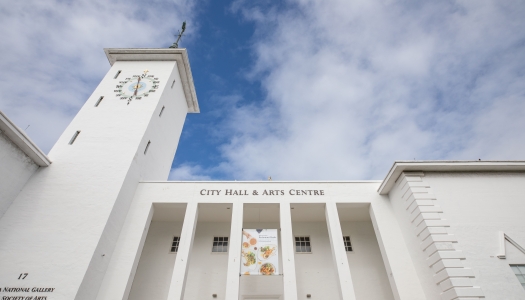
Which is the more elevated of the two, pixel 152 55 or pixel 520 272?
pixel 152 55

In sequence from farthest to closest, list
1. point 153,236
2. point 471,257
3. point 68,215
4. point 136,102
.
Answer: point 136,102, point 153,236, point 68,215, point 471,257

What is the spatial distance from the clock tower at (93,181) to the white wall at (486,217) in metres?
15.7

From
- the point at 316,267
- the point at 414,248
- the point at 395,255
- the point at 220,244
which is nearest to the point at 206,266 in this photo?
the point at 220,244

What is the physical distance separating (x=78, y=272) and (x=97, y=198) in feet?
11.7

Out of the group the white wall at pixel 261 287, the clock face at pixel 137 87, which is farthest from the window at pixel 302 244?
the clock face at pixel 137 87

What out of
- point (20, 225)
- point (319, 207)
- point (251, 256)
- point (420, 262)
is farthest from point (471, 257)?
point (20, 225)

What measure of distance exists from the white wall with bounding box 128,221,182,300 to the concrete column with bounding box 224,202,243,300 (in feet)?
15.7

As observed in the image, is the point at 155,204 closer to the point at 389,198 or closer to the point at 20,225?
the point at 20,225

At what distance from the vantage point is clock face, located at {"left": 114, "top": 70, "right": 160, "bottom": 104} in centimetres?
1876

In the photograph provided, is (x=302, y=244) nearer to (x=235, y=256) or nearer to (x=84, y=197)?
(x=235, y=256)

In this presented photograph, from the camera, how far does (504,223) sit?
1162cm

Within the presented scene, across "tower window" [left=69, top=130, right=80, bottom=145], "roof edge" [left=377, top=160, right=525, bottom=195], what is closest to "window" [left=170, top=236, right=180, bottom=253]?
"tower window" [left=69, top=130, right=80, bottom=145]

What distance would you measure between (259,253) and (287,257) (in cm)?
140

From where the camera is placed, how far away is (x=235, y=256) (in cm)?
1280
